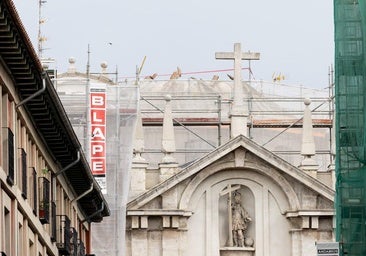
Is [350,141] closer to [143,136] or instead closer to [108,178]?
[108,178]

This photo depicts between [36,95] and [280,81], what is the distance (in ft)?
211

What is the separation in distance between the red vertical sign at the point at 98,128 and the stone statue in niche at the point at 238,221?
11.7 m

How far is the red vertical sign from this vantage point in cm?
7700

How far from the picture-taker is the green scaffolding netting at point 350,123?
61647 millimetres

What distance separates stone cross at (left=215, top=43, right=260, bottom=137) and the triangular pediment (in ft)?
2.76

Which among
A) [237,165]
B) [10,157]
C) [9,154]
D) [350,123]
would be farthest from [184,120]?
[9,154]

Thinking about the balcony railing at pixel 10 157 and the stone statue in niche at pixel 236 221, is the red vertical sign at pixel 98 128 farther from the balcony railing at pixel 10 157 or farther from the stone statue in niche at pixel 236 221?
the balcony railing at pixel 10 157

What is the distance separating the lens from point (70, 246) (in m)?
52.9

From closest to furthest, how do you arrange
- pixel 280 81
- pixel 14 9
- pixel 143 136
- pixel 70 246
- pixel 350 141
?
pixel 14 9 < pixel 70 246 < pixel 350 141 < pixel 143 136 < pixel 280 81

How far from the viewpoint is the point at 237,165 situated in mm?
87625

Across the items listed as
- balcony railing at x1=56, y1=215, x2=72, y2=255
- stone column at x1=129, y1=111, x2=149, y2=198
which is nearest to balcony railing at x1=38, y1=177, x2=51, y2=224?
balcony railing at x1=56, y1=215, x2=72, y2=255

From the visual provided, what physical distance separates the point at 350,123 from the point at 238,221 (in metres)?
25.6

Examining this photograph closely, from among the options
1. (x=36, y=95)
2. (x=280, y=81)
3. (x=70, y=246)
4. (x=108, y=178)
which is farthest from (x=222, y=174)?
(x=36, y=95)

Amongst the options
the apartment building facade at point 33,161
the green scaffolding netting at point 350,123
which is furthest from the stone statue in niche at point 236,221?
the apartment building facade at point 33,161
